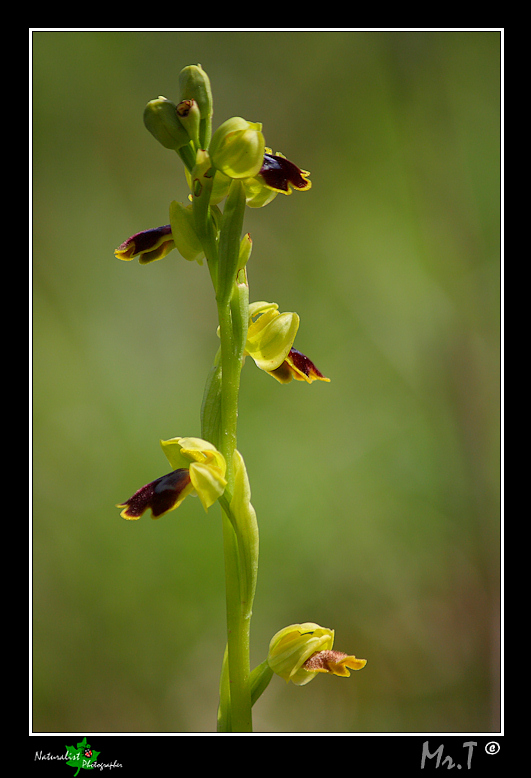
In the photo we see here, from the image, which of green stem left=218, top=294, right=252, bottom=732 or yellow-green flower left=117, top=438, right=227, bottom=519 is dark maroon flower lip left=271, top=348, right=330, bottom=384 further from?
yellow-green flower left=117, top=438, right=227, bottom=519

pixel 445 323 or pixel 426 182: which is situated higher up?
pixel 426 182

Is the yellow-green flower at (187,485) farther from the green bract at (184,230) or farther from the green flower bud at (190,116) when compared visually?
the green flower bud at (190,116)

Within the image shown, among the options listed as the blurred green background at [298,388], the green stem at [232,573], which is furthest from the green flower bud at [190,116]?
the blurred green background at [298,388]

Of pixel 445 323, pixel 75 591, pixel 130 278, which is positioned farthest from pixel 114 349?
pixel 445 323

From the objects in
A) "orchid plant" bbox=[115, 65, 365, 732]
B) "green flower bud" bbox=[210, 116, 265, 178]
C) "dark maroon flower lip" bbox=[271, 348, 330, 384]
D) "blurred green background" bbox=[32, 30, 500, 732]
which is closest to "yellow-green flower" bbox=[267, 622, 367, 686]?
"orchid plant" bbox=[115, 65, 365, 732]

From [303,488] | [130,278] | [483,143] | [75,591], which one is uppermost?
[483,143]

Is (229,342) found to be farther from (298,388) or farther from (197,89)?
(298,388)

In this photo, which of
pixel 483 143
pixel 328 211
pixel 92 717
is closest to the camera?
pixel 92 717

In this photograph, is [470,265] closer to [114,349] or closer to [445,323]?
[445,323]
